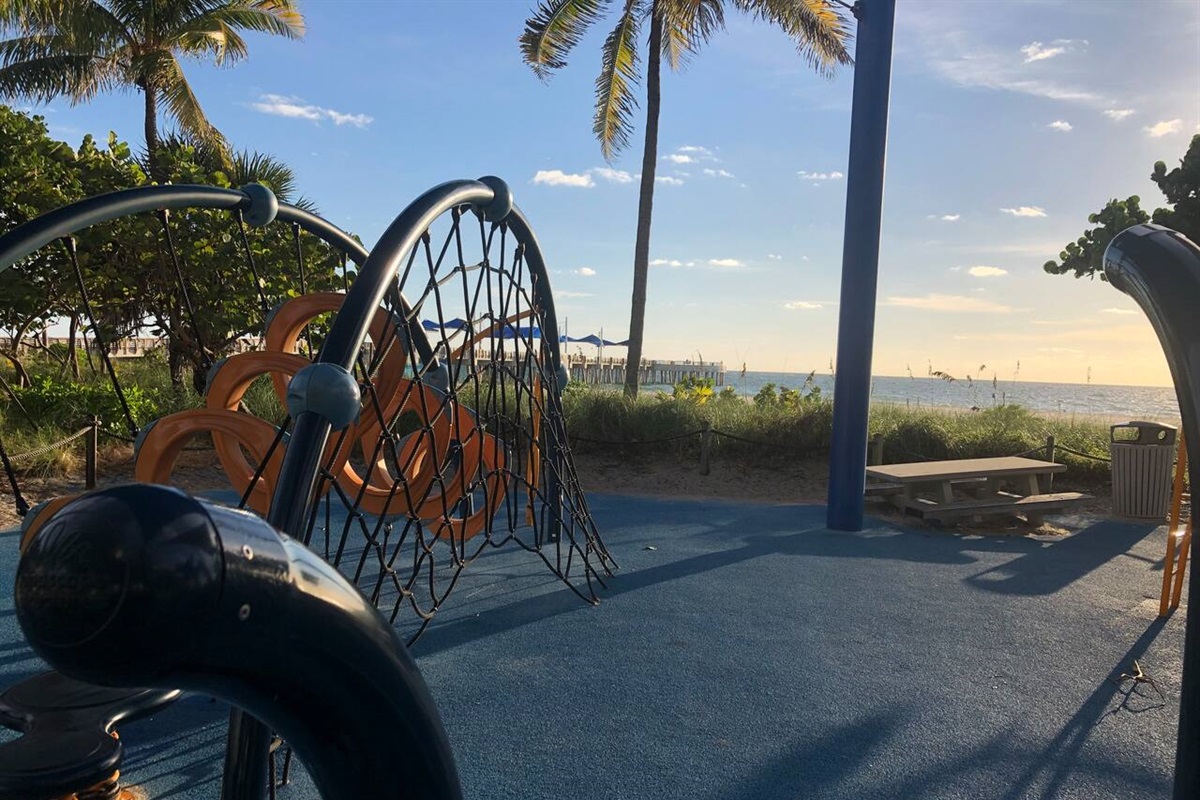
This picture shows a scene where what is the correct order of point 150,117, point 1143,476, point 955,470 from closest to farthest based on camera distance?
point 955,470
point 1143,476
point 150,117

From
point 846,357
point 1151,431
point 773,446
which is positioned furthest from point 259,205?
point 1151,431

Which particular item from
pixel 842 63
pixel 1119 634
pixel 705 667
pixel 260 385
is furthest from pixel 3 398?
pixel 842 63

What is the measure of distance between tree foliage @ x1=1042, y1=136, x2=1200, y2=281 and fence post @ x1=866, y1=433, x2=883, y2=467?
16.4 ft

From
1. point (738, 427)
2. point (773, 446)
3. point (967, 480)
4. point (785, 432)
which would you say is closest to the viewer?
point (967, 480)

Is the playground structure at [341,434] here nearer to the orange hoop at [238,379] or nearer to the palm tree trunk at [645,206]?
the orange hoop at [238,379]

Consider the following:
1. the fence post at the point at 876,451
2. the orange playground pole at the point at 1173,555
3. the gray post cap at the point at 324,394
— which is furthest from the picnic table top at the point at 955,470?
the gray post cap at the point at 324,394

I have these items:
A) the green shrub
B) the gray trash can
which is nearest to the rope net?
the green shrub

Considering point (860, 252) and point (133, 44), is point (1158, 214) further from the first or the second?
point (133, 44)

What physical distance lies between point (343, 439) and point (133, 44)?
654 inches

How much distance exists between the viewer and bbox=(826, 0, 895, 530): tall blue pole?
768cm

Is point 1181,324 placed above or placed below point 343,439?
above

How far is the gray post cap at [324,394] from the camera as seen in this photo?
2082 millimetres

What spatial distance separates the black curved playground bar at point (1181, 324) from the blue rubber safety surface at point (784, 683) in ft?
7.39

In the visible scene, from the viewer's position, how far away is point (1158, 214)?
12672mm
